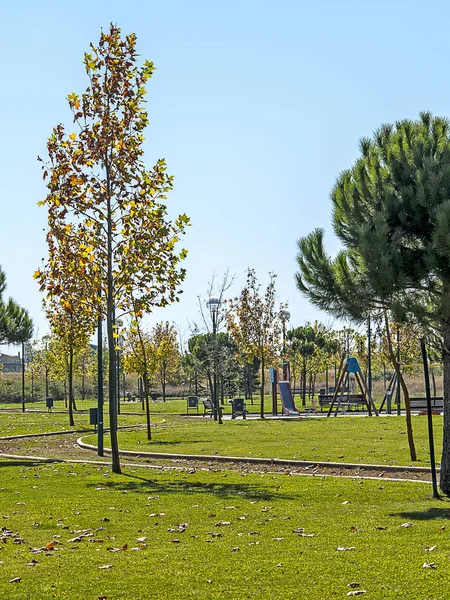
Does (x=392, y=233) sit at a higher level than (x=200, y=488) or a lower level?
higher

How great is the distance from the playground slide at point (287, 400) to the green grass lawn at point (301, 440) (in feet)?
31.4

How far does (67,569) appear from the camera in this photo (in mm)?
7527

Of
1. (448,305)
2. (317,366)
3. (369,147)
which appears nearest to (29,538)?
(448,305)

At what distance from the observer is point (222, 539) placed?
29.5ft

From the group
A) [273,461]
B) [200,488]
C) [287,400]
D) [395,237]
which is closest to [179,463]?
[273,461]

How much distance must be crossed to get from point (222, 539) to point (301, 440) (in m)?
13.4

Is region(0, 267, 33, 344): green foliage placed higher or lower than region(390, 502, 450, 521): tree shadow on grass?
higher

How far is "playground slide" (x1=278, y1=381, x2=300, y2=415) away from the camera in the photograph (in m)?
39.6

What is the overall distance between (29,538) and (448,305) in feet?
21.8

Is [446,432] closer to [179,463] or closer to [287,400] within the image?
[179,463]

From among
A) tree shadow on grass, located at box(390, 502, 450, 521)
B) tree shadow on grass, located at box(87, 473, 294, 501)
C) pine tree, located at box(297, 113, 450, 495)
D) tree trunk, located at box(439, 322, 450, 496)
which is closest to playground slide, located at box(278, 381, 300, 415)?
tree shadow on grass, located at box(87, 473, 294, 501)

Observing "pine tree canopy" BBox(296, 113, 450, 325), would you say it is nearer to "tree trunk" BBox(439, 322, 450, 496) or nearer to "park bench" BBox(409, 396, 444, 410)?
"tree trunk" BBox(439, 322, 450, 496)

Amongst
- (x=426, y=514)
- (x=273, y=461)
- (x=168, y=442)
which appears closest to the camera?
(x=426, y=514)

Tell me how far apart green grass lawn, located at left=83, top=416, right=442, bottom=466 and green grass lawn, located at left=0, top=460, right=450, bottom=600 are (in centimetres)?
388
